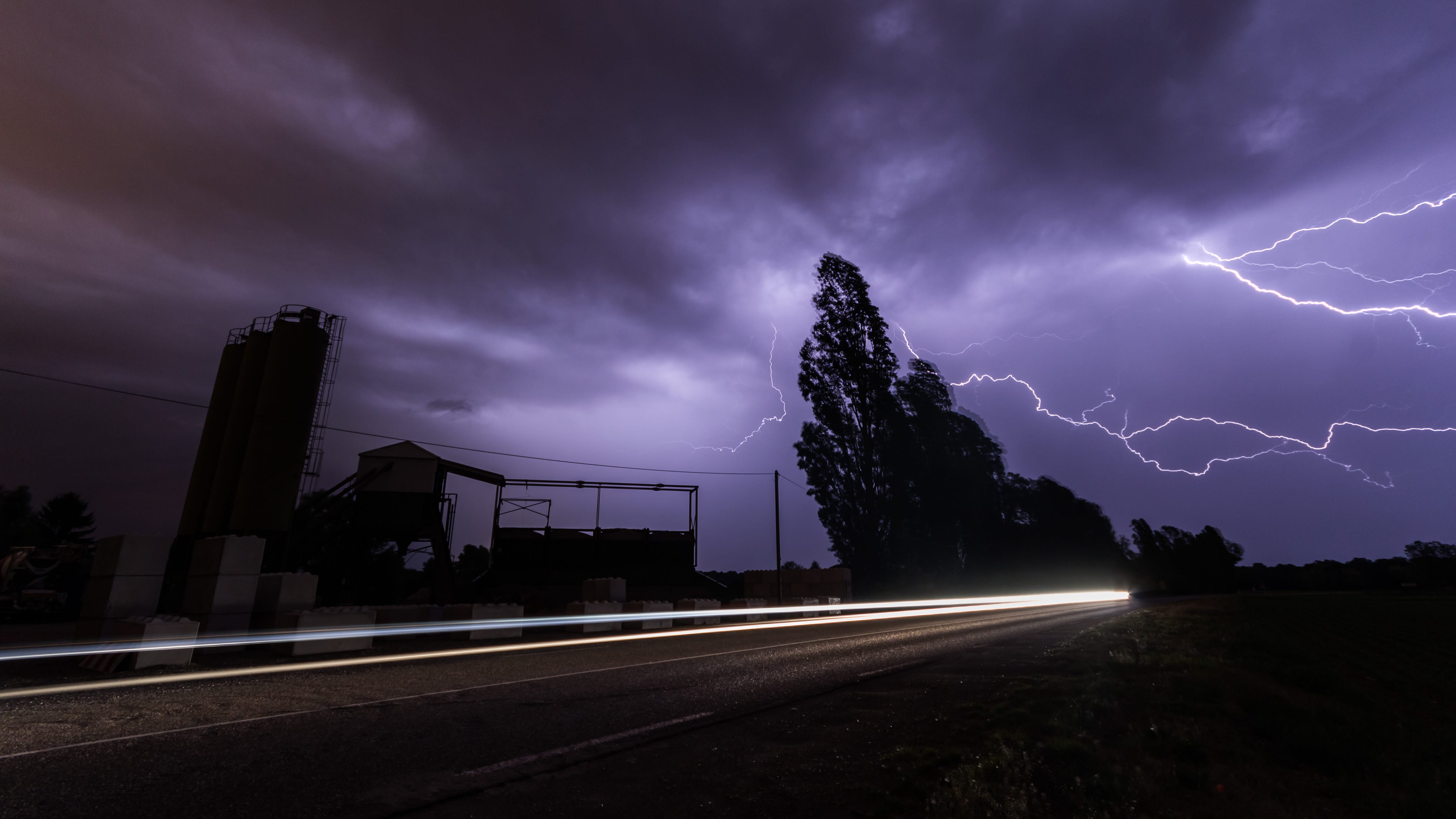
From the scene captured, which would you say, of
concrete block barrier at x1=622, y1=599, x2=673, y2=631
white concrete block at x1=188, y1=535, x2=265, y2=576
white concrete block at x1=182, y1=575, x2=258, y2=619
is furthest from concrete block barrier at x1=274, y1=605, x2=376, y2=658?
concrete block barrier at x1=622, y1=599, x2=673, y2=631

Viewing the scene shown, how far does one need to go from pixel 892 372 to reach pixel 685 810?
1593 inches

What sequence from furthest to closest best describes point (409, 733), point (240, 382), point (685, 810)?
point (240, 382) < point (409, 733) < point (685, 810)

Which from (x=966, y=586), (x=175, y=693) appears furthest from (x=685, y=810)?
(x=966, y=586)

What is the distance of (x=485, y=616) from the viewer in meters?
18.3

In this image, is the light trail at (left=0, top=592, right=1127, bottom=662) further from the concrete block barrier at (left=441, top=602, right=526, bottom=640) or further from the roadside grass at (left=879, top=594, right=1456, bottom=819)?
the roadside grass at (left=879, top=594, right=1456, bottom=819)

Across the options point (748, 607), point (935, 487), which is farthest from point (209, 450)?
point (935, 487)

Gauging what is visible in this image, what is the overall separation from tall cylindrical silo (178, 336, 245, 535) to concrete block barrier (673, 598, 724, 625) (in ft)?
65.4

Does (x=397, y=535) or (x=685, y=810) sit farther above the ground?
(x=397, y=535)

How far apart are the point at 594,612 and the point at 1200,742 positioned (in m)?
17.7

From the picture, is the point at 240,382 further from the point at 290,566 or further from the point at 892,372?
the point at 892,372

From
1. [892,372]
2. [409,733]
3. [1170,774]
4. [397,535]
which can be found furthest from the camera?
[892,372]

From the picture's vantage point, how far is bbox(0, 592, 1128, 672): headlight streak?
11.7 m

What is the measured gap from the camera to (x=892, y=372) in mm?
42250

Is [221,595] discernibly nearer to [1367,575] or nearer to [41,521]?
[41,521]
